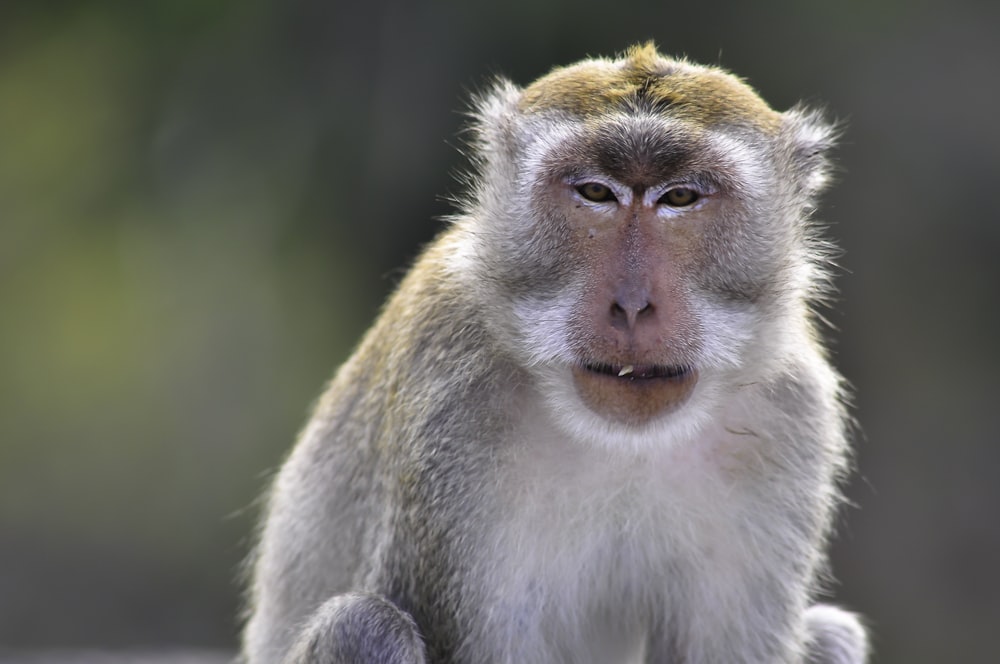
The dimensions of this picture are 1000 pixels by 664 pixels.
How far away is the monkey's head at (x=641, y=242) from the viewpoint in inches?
207

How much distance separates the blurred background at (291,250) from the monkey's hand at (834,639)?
502cm

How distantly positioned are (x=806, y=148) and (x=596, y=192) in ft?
4.29

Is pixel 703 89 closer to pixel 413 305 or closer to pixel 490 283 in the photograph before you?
pixel 490 283

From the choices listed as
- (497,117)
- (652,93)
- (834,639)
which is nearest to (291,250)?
(497,117)

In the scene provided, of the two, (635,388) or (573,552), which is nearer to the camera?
(635,388)

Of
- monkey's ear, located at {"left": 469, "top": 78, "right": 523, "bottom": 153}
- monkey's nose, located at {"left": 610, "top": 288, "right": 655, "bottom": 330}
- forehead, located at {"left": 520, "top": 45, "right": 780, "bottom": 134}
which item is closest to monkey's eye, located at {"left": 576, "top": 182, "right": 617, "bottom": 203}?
forehead, located at {"left": 520, "top": 45, "right": 780, "bottom": 134}

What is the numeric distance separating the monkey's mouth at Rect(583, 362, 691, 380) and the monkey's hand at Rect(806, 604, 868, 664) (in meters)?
2.36

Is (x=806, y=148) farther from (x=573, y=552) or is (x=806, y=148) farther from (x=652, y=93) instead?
(x=573, y=552)

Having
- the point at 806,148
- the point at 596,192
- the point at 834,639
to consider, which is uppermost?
the point at 806,148

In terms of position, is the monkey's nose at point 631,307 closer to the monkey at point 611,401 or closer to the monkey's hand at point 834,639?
the monkey at point 611,401

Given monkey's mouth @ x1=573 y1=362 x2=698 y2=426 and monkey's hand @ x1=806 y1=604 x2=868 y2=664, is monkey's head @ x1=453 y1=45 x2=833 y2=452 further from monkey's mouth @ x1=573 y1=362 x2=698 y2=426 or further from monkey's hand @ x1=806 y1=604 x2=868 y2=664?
monkey's hand @ x1=806 y1=604 x2=868 y2=664

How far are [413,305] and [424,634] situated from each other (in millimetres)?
1611

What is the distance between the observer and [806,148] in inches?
244

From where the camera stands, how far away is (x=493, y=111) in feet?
20.8
